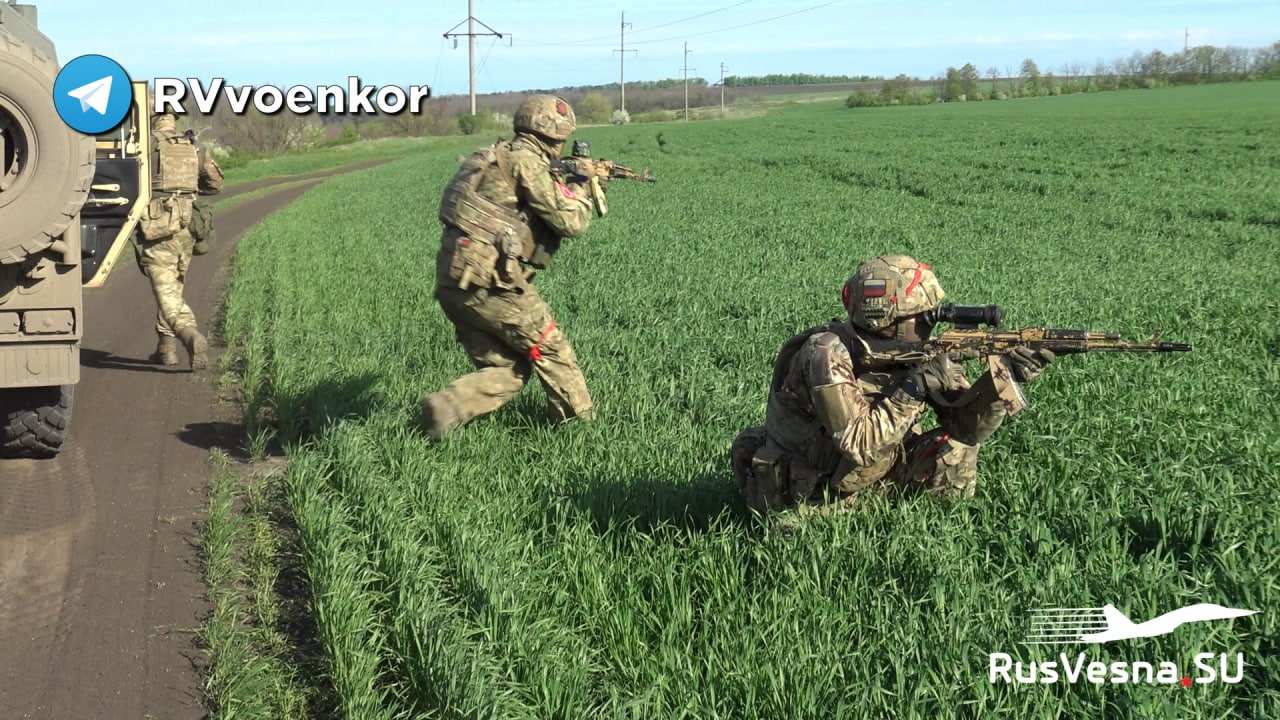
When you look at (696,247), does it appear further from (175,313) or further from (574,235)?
(574,235)

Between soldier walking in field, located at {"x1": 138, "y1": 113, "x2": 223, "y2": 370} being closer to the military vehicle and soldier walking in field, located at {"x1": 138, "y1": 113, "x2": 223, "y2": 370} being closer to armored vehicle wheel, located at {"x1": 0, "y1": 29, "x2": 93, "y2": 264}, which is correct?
the military vehicle

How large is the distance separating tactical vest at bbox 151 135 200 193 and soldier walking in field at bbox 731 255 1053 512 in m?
6.68

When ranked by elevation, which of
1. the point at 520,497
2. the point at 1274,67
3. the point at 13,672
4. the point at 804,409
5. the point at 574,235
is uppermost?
the point at 1274,67

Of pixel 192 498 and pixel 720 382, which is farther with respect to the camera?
pixel 720 382

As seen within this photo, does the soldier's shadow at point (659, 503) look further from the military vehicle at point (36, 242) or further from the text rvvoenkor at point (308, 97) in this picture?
the text rvvoenkor at point (308, 97)

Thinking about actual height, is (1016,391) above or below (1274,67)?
below

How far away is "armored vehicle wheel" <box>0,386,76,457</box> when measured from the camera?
23.0 ft

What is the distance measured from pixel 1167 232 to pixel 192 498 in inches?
600

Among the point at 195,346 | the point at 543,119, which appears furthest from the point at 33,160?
the point at 195,346

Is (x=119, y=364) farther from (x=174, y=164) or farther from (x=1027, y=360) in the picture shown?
(x=1027, y=360)

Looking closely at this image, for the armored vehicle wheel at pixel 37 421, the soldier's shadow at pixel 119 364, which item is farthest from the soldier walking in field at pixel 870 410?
the soldier's shadow at pixel 119 364

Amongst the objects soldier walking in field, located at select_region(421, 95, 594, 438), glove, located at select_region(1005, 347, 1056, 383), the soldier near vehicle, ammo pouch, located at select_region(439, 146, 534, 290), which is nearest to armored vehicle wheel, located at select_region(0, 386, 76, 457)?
soldier walking in field, located at select_region(421, 95, 594, 438)

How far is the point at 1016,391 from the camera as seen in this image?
14.4 feet

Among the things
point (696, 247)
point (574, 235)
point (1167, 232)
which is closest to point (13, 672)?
point (574, 235)
